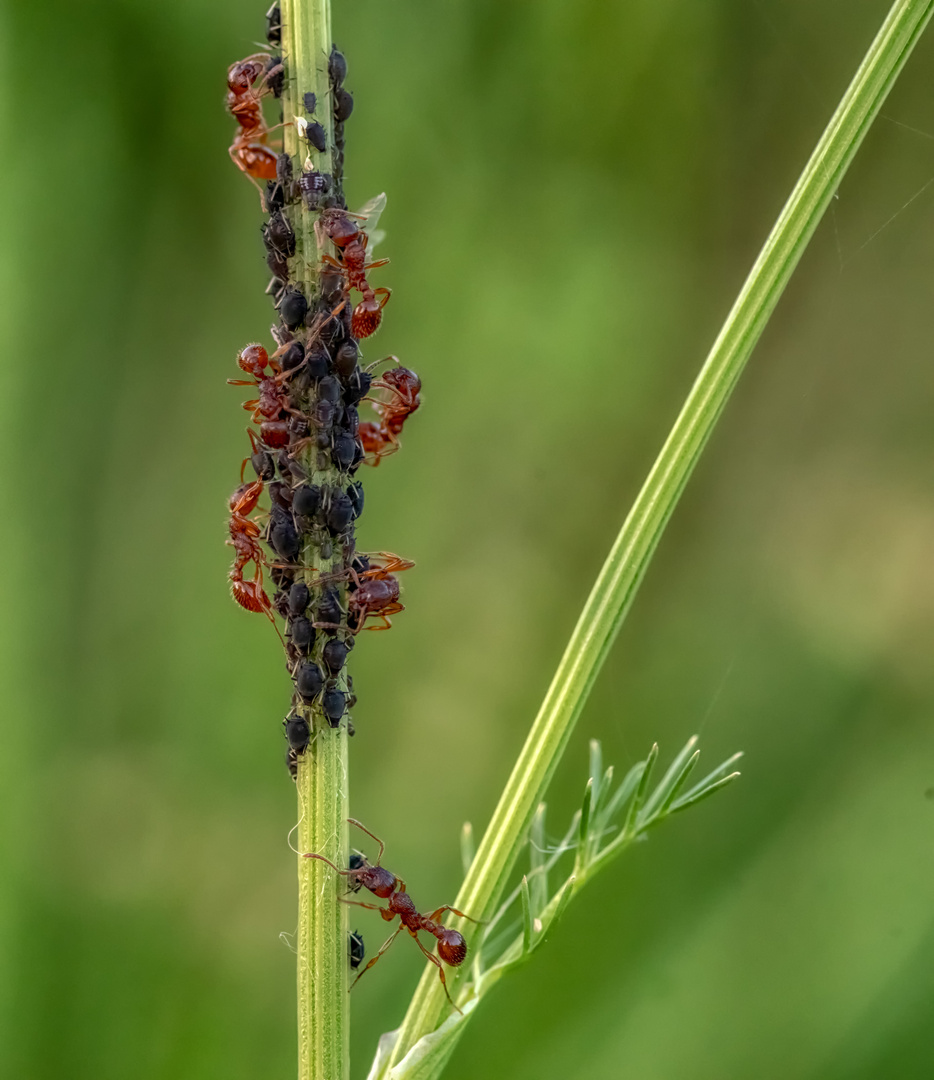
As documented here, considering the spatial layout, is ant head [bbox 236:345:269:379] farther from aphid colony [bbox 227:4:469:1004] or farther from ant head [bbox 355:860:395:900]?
ant head [bbox 355:860:395:900]

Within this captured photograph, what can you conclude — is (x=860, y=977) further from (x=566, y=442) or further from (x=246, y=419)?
(x=246, y=419)

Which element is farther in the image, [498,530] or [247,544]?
[498,530]

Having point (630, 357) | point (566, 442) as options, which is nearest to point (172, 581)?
point (566, 442)

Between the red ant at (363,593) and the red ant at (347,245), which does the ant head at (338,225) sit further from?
the red ant at (363,593)

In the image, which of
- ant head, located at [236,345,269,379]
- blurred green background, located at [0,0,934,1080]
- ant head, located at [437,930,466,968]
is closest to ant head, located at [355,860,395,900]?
ant head, located at [437,930,466,968]

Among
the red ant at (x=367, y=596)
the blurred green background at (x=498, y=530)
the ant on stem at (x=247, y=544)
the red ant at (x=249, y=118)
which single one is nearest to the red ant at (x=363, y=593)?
the red ant at (x=367, y=596)

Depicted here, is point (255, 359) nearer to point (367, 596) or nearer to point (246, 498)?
point (246, 498)

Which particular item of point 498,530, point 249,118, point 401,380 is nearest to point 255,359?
point 401,380
